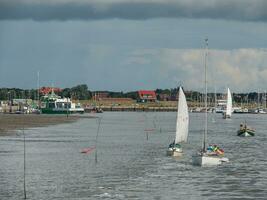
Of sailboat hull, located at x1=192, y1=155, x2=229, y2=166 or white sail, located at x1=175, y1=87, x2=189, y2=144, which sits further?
white sail, located at x1=175, y1=87, x2=189, y2=144

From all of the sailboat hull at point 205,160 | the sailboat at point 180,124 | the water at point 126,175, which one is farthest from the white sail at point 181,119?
the sailboat hull at point 205,160

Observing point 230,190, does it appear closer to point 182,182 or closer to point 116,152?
point 182,182

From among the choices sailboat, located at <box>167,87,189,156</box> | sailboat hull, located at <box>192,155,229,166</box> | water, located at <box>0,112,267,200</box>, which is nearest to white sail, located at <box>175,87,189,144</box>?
sailboat, located at <box>167,87,189,156</box>

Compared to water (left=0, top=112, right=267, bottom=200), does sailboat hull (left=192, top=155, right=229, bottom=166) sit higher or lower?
higher

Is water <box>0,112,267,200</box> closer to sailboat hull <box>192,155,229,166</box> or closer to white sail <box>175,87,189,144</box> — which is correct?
sailboat hull <box>192,155,229,166</box>

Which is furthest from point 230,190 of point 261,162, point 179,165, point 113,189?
point 261,162

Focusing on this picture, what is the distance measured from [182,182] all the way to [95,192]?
998cm

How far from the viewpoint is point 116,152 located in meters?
97.6

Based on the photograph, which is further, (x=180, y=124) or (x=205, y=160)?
(x=180, y=124)

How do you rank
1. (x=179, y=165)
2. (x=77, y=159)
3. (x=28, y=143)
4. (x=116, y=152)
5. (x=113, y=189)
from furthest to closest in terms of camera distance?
1. (x=28, y=143)
2. (x=116, y=152)
3. (x=77, y=159)
4. (x=179, y=165)
5. (x=113, y=189)

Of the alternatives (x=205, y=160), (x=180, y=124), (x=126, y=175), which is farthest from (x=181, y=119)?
(x=126, y=175)

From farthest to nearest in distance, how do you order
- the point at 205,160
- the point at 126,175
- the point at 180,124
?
the point at 180,124, the point at 205,160, the point at 126,175

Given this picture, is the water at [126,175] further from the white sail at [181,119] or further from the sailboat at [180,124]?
the white sail at [181,119]

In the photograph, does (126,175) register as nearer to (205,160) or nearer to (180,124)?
(205,160)
